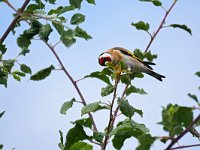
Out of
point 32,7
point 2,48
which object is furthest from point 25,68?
point 32,7

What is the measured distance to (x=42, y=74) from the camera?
3.72m

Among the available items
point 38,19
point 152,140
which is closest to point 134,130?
point 152,140

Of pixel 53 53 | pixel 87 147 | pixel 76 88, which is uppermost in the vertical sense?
pixel 53 53

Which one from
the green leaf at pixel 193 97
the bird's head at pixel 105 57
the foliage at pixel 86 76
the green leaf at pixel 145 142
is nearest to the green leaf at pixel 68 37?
the foliage at pixel 86 76

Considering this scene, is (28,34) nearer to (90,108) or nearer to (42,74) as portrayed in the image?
(42,74)

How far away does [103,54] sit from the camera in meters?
7.24

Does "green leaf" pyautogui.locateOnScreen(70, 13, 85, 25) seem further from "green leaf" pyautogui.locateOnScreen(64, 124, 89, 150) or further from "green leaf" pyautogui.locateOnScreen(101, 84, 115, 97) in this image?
"green leaf" pyautogui.locateOnScreen(64, 124, 89, 150)

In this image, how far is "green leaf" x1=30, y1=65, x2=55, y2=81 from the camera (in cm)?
369

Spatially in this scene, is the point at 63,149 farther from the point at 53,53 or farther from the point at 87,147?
the point at 53,53

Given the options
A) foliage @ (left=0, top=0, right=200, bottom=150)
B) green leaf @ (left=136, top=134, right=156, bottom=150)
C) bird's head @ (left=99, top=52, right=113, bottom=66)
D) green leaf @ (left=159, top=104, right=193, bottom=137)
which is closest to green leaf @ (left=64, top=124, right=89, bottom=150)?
foliage @ (left=0, top=0, right=200, bottom=150)

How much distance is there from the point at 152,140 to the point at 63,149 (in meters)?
1.40

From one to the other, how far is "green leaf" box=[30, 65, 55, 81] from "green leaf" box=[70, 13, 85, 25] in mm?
591

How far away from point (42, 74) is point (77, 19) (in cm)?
71

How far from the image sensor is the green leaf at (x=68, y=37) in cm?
382
